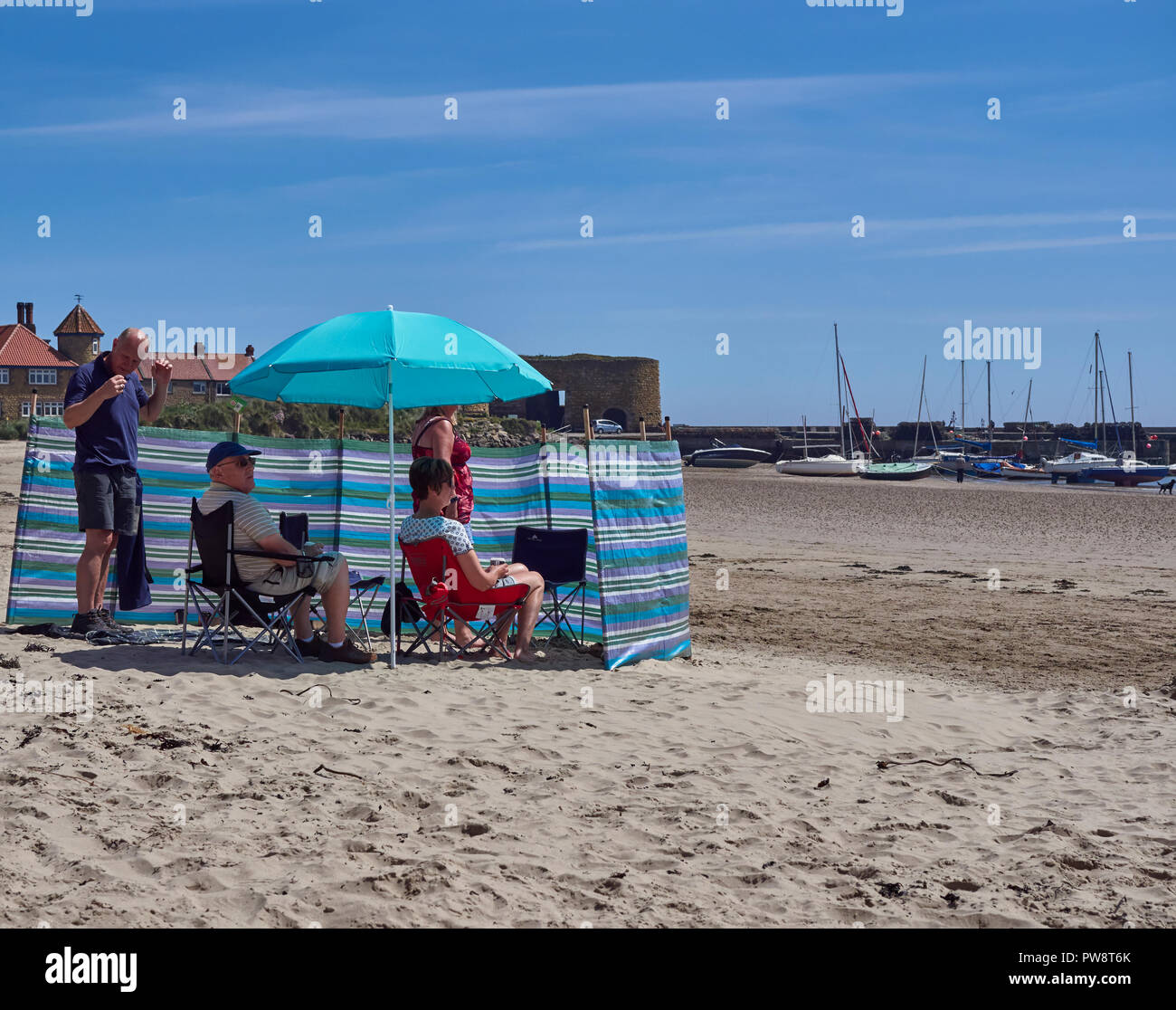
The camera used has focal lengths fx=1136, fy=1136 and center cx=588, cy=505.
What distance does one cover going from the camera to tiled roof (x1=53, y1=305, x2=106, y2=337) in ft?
218

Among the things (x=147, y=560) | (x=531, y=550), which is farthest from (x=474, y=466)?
(x=147, y=560)

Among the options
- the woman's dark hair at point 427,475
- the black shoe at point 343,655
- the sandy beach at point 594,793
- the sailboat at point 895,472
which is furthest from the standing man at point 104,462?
the sailboat at point 895,472

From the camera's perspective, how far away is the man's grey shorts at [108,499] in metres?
6.43

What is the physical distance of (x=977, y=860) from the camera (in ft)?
12.9

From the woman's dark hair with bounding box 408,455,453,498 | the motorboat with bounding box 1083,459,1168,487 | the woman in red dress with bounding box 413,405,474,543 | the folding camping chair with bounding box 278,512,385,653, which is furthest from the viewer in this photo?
the motorboat with bounding box 1083,459,1168,487

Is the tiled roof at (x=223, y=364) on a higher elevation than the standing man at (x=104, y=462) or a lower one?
higher

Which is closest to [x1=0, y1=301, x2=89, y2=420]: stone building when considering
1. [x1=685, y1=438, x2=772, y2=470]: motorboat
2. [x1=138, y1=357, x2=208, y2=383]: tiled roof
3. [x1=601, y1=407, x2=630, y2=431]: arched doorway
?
[x1=138, y1=357, x2=208, y2=383]: tiled roof

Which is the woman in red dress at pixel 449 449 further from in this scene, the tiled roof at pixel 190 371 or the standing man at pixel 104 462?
the tiled roof at pixel 190 371

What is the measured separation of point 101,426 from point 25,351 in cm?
6374

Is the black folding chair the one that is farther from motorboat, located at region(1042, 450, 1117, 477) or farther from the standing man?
motorboat, located at region(1042, 450, 1117, 477)

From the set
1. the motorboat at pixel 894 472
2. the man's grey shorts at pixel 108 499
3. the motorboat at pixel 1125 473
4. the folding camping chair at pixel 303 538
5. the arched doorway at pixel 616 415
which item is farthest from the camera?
the arched doorway at pixel 616 415

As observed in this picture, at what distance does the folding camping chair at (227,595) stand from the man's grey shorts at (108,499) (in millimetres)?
493
